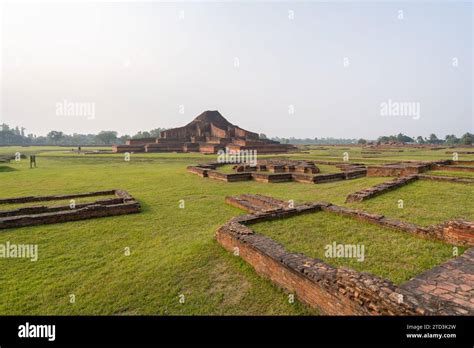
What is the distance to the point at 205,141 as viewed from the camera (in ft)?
155

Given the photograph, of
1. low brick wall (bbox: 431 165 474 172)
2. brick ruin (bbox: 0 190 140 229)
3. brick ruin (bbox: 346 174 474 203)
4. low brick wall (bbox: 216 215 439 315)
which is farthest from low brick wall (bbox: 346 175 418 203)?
brick ruin (bbox: 0 190 140 229)

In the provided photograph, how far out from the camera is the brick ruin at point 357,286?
2.59 metres

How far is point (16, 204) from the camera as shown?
9078mm

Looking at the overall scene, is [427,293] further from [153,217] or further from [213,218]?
[153,217]

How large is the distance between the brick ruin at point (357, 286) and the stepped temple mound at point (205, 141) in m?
32.2

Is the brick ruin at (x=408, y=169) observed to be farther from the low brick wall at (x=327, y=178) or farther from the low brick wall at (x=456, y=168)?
the low brick wall at (x=327, y=178)

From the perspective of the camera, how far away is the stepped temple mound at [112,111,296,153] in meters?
38.1

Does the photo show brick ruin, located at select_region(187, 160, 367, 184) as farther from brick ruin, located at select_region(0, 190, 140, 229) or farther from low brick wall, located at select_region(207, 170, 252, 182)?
brick ruin, located at select_region(0, 190, 140, 229)

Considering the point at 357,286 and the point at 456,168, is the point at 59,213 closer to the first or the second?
the point at 357,286

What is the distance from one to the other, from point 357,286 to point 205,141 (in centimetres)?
4535

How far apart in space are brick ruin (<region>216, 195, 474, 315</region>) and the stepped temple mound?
32.2 metres

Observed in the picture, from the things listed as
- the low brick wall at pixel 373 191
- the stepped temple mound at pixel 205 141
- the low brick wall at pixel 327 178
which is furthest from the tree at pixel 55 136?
the low brick wall at pixel 373 191
